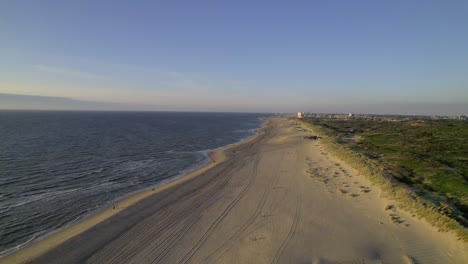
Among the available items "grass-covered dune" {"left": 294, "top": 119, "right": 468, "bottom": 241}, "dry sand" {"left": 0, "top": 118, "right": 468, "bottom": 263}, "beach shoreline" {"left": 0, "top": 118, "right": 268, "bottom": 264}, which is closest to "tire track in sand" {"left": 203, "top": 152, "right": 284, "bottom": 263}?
"dry sand" {"left": 0, "top": 118, "right": 468, "bottom": 263}

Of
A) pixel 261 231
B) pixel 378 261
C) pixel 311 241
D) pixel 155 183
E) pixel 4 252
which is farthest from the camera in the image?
pixel 155 183

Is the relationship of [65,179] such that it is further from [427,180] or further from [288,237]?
[427,180]

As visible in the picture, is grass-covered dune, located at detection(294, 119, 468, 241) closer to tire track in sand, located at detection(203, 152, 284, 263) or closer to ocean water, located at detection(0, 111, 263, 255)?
tire track in sand, located at detection(203, 152, 284, 263)

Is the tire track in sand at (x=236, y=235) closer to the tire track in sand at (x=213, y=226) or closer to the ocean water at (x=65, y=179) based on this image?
the tire track in sand at (x=213, y=226)

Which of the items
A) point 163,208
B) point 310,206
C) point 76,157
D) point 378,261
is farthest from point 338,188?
point 76,157

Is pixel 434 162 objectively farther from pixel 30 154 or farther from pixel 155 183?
pixel 30 154

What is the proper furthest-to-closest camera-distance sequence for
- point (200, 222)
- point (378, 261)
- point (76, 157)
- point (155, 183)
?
1. point (76, 157)
2. point (155, 183)
3. point (200, 222)
4. point (378, 261)

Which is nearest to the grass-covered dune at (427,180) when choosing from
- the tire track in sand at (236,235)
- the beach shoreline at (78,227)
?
the tire track in sand at (236,235)

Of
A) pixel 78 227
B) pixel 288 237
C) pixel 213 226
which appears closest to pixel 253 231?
pixel 288 237

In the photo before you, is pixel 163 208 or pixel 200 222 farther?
pixel 163 208
